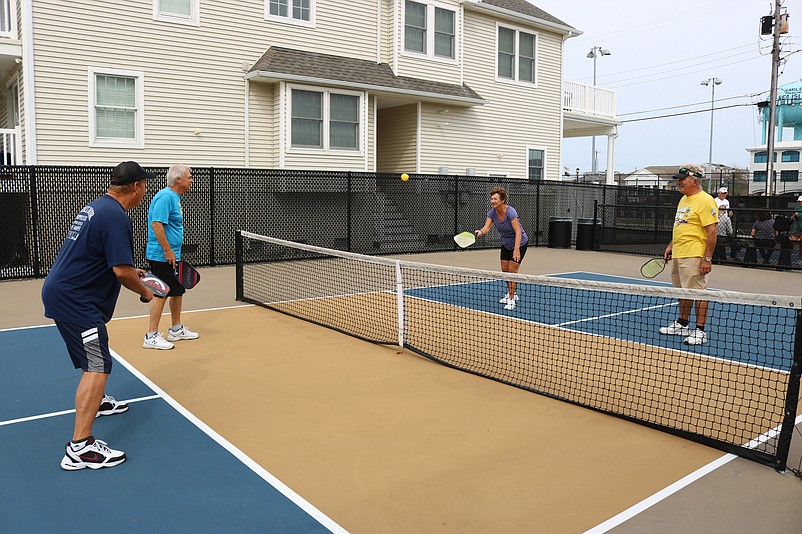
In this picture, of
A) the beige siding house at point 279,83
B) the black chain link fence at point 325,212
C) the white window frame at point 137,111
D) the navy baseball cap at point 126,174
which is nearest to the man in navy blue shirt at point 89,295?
the navy baseball cap at point 126,174

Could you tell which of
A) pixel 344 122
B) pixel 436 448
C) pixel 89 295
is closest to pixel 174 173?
pixel 89 295

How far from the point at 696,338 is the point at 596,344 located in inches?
47.1

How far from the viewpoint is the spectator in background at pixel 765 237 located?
A: 1767 centimetres

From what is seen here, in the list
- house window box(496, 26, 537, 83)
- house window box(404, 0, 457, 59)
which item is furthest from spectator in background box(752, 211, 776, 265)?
house window box(404, 0, 457, 59)

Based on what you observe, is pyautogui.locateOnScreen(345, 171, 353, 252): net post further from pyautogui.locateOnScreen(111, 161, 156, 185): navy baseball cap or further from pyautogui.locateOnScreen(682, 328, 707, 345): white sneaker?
pyautogui.locateOnScreen(111, 161, 156, 185): navy baseball cap

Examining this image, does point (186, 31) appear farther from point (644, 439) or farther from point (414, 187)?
point (644, 439)

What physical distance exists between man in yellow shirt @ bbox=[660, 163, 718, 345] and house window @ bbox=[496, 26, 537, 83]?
17.5 metres

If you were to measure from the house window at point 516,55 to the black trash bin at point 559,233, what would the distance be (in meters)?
6.02

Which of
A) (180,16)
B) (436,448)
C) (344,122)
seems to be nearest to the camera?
(436,448)

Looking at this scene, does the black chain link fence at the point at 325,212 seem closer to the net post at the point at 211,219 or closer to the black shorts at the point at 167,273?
the net post at the point at 211,219

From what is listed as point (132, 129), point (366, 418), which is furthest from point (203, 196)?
point (366, 418)

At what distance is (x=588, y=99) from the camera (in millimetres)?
28391

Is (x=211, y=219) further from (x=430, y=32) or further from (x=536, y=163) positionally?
(x=536, y=163)

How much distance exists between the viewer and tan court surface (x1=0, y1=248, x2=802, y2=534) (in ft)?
12.5
